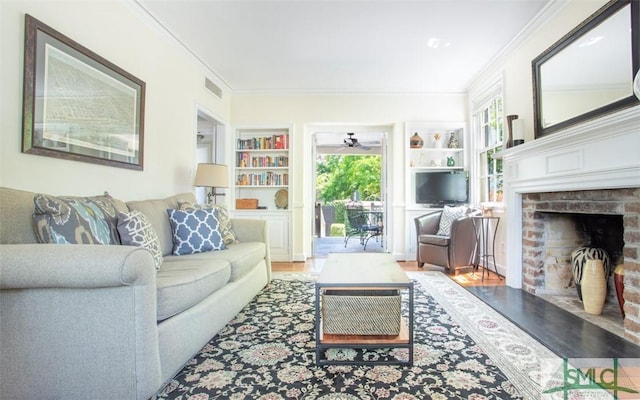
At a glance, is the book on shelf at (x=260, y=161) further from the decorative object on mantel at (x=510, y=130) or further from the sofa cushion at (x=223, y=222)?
the decorative object on mantel at (x=510, y=130)

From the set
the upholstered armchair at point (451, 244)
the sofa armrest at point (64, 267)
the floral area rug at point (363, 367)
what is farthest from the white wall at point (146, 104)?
the upholstered armchair at point (451, 244)

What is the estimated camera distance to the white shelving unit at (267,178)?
488 cm

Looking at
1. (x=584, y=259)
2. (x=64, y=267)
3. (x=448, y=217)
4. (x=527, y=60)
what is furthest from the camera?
(x=448, y=217)

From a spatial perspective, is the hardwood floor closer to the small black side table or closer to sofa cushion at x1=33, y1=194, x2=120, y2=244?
the small black side table

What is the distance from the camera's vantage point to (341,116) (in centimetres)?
488

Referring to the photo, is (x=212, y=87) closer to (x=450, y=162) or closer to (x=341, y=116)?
(x=341, y=116)

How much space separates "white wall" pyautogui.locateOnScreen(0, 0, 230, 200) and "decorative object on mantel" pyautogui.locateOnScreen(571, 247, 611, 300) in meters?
3.84

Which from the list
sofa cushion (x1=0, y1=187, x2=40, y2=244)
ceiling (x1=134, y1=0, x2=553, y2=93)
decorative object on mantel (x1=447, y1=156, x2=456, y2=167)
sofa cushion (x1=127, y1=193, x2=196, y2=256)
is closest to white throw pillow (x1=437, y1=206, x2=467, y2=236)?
decorative object on mantel (x1=447, y1=156, x2=456, y2=167)

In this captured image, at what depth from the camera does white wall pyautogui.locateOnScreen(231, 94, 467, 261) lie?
4.82m

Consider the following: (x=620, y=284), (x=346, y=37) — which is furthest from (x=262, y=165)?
(x=620, y=284)

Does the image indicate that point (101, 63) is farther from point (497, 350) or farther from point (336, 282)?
point (497, 350)

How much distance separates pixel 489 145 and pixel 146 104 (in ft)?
13.7

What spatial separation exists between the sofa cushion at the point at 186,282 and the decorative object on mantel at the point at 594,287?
2.75 m

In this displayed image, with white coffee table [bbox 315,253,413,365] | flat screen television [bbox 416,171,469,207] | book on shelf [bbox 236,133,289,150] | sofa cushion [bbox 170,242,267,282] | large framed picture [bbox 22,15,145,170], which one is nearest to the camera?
white coffee table [bbox 315,253,413,365]
